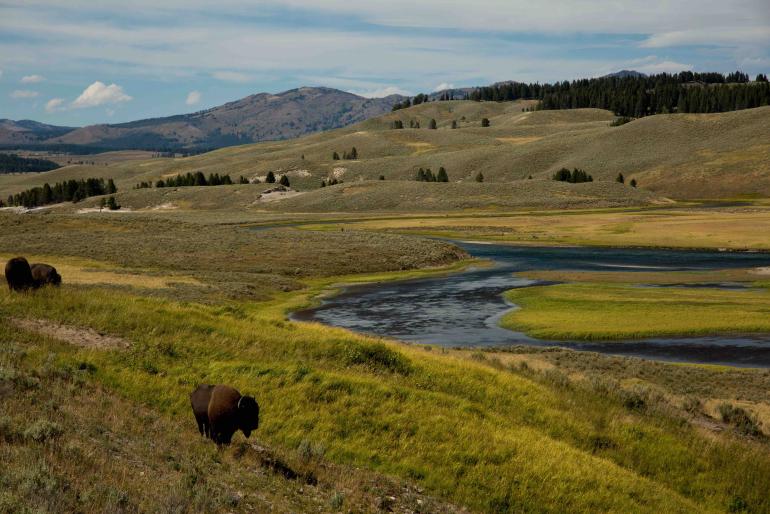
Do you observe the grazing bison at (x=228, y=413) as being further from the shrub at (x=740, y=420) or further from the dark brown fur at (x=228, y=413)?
the shrub at (x=740, y=420)

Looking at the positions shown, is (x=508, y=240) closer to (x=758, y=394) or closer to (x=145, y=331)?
(x=758, y=394)

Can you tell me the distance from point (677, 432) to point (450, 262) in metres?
58.9

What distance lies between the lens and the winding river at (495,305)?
3828 cm

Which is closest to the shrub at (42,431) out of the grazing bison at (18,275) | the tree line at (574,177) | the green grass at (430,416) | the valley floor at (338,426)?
the valley floor at (338,426)

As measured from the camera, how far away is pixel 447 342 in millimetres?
40469

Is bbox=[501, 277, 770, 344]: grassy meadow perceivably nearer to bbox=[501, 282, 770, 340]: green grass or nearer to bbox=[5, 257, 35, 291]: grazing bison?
bbox=[501, 282, 770, 340]: green grass

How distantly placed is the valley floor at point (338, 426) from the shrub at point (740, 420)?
0.21ft

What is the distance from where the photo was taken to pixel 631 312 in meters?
47.1

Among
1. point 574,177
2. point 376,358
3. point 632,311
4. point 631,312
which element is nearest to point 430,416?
point 376,358

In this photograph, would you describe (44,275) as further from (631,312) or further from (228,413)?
(631,312)

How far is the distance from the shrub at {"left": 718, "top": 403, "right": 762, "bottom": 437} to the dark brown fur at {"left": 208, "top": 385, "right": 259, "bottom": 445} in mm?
15916

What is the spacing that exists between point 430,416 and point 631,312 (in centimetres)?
3332

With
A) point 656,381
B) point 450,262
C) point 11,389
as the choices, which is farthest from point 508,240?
point 11,389

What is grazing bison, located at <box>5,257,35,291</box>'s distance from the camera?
23.3 m
